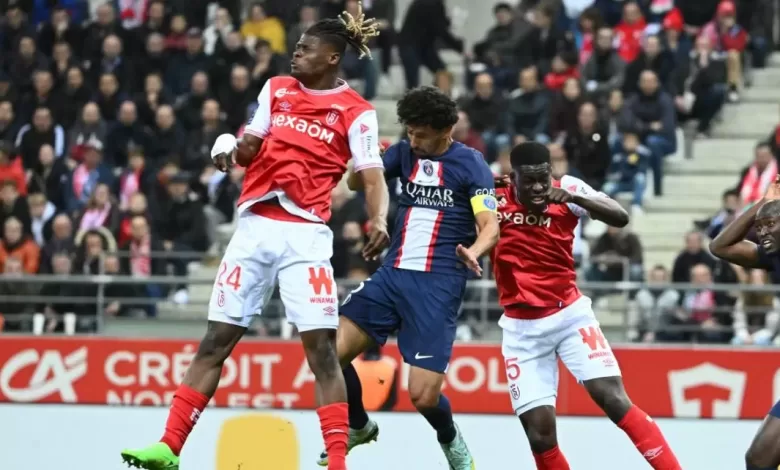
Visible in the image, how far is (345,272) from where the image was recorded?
17.2 metres

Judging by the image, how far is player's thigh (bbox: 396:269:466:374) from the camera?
9.54 meters

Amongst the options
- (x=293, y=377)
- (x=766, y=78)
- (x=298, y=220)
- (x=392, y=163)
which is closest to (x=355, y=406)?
(x=298, y=220)

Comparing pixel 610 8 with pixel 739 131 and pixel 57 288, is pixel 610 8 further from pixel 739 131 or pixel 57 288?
pixel 57 288

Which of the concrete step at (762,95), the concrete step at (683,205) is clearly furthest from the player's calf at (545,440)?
the concrete step at (762,95)

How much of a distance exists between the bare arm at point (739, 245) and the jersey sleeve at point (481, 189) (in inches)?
51.8

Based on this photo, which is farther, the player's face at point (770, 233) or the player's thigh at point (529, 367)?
the player's thigh at point (529, 367)

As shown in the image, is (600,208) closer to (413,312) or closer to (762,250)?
(762,250)

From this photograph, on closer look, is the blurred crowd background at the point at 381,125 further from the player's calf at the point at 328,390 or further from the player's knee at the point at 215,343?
the player's knee at the point at 215,343

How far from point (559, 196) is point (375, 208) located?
43.5 inches

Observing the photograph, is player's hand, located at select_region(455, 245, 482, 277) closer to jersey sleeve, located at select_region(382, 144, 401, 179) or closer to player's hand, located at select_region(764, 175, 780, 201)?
jersey sleeve, located at select_region(382, 144, 401, 179)

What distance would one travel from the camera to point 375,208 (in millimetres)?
8664

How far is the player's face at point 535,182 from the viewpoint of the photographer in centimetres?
914

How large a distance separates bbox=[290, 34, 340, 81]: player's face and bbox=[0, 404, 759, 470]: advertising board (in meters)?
2.37

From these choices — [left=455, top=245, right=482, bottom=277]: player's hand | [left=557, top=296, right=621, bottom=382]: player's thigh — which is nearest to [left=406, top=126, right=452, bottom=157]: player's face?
[left=455, top=245, right=482, bottom=277]: player's hand
